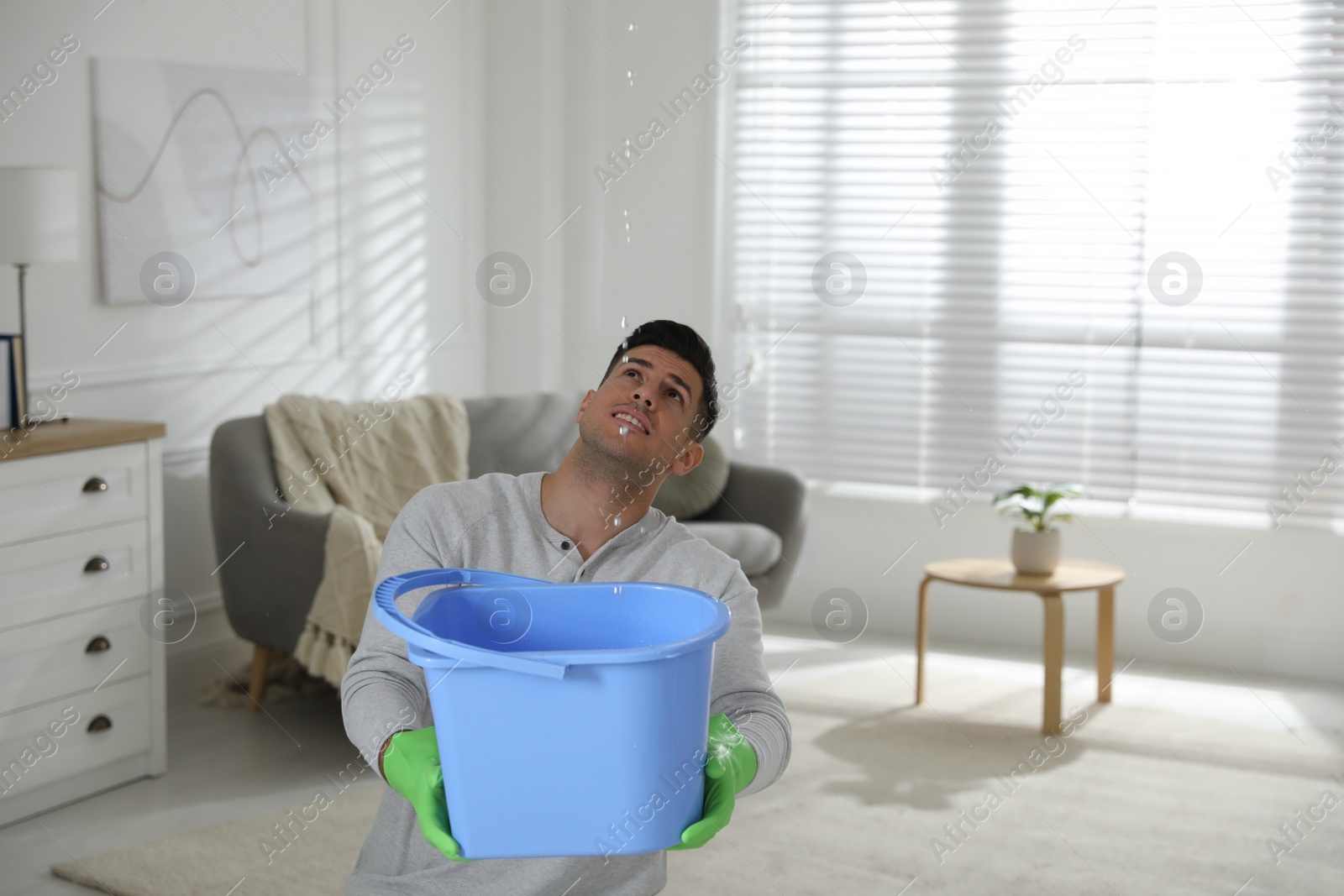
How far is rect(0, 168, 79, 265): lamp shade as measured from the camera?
109 inches

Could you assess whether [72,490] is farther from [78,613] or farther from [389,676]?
[389,676]

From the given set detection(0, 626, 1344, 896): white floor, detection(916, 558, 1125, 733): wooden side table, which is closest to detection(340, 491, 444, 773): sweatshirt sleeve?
detection(0, 626, 1344, 896): white floor

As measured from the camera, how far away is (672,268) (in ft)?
15.8

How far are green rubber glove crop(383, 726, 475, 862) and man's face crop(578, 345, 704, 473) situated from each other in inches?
16.0

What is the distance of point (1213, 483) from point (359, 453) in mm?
2750

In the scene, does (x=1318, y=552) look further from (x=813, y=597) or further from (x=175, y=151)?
(x=175, y=151)

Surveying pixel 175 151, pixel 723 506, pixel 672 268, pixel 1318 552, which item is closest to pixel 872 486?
pixel 723 506

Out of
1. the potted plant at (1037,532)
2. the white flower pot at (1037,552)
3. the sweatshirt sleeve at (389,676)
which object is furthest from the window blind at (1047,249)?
the sweatshirt sleeve at (389,676)

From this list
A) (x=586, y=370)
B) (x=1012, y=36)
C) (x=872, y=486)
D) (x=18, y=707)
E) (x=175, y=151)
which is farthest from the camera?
(x=586, y=370)

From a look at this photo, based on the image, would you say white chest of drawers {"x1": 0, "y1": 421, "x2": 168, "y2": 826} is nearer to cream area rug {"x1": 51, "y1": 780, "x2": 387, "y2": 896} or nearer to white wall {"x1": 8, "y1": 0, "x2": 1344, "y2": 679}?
cream area rug {"x1": 51, "y1": 780, "x2": 387, "y2": 896}

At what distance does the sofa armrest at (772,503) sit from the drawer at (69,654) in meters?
1.80

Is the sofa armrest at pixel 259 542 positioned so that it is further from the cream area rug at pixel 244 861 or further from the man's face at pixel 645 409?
the man's face at pixel 645 409

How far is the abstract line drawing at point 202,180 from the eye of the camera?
337 centimetres

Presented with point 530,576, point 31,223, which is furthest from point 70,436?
point 530,576
